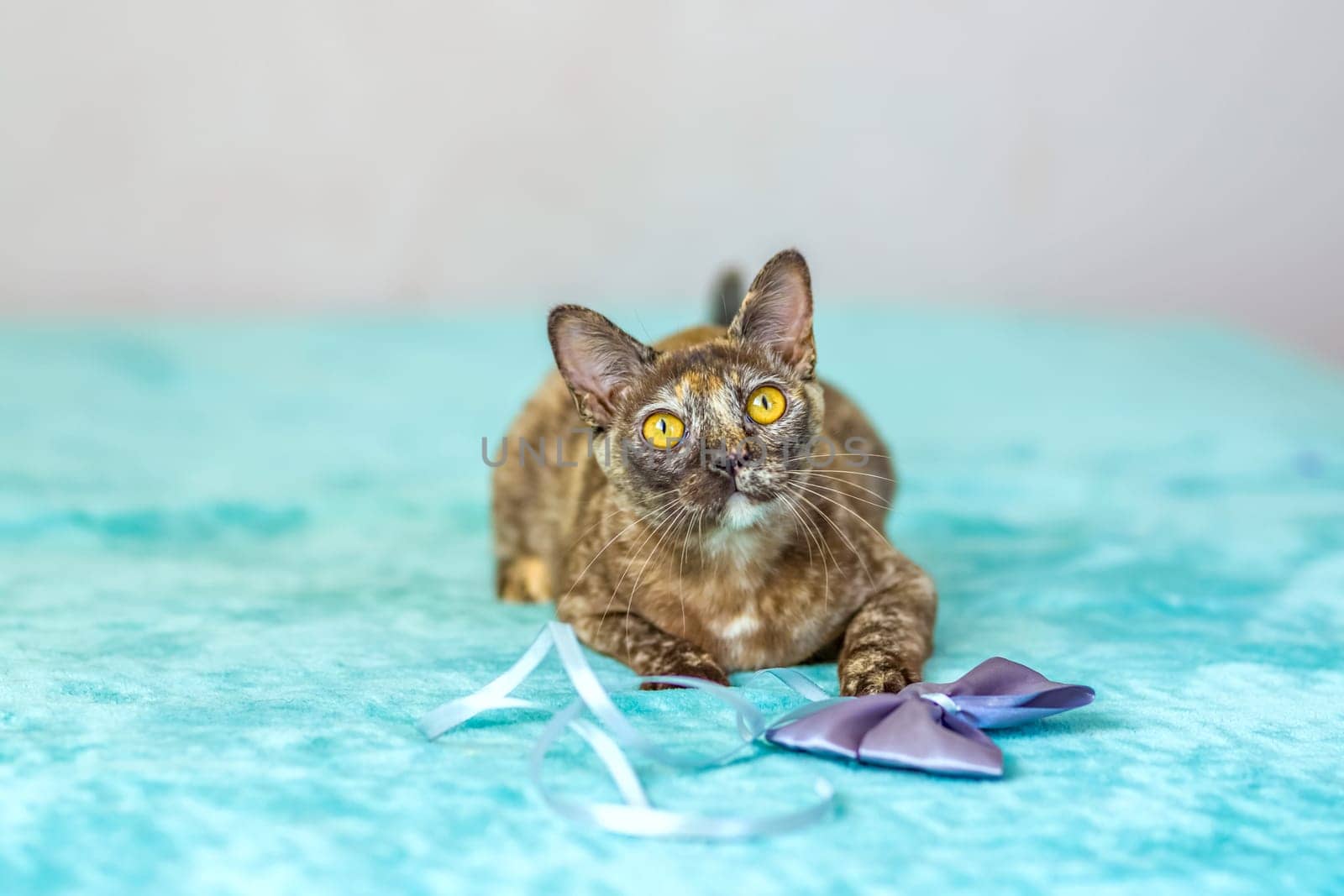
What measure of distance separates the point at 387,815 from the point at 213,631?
40.1 inches

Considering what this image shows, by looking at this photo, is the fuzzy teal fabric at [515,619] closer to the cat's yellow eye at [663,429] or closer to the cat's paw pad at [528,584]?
the cat's paw pad at [528,584]

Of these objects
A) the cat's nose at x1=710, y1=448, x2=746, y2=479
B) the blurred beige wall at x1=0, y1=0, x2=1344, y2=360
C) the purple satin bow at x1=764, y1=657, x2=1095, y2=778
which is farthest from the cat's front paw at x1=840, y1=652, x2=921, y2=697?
the blurred beige wall at x1=0, y1=0, x2=1344, y2=360

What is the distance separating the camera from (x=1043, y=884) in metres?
1.30

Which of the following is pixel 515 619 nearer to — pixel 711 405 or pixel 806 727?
pixel 711 405

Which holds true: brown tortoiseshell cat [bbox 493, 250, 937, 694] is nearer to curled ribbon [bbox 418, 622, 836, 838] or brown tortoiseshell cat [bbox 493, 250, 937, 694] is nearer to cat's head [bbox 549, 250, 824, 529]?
cat's head [bbox 549, 250, 824, 529]

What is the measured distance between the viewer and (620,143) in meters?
4.54

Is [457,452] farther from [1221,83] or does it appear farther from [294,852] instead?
[1221,83]

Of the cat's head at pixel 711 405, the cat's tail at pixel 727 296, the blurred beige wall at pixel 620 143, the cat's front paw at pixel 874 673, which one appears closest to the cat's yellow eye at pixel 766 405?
the cat's head at pixel 711 405

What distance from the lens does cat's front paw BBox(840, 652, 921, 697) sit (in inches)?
73.9

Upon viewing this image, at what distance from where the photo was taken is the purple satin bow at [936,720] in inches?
62.3

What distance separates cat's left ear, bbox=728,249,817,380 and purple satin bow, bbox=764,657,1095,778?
1.87 ft

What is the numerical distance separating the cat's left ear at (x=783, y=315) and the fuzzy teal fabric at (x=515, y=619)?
549mm

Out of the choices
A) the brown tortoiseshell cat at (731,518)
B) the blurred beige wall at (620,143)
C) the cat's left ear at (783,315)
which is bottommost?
the brown tortoiseshell cat at (731,518)

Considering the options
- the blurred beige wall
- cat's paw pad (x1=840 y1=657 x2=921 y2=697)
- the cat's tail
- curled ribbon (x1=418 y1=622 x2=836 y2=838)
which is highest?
the blurred beige wall
